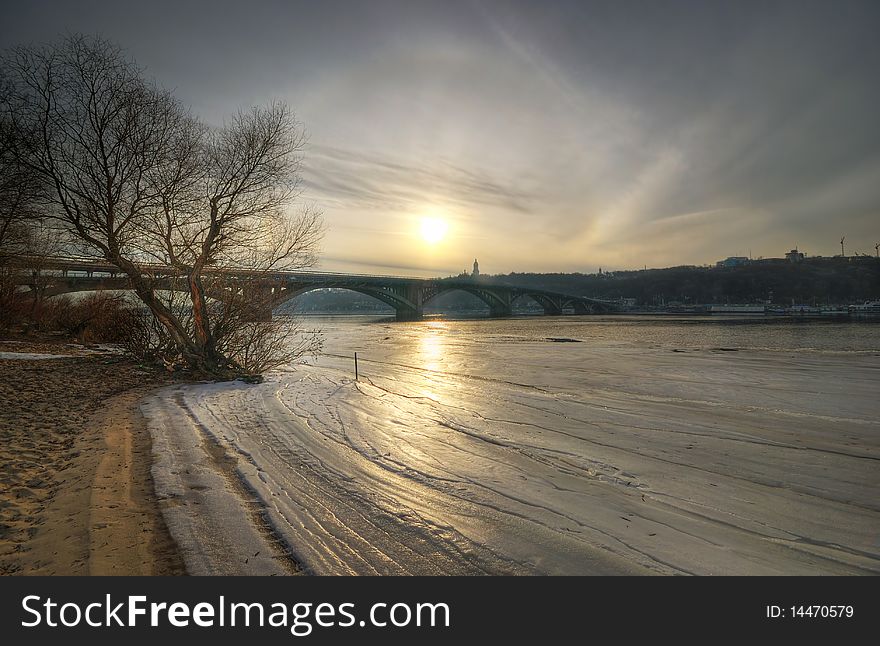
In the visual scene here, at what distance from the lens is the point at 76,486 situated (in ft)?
18.2

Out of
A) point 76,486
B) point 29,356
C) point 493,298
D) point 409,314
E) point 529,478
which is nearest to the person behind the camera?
point 76,486

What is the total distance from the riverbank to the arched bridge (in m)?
5.70

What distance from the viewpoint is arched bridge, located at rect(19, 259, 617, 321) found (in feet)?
53.8

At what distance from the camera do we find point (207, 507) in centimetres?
502

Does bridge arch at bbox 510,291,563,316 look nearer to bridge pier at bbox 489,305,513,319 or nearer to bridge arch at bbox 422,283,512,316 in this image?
bridge arch at bbox 422,283,512,316

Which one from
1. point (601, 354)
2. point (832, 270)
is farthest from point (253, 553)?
point (832, 270)

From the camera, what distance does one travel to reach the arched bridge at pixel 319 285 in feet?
53.8

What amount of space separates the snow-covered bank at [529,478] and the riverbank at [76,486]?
31 cm

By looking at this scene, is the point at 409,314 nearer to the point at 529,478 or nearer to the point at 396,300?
the point at 396,300

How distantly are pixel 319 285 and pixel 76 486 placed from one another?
65008 millimetres

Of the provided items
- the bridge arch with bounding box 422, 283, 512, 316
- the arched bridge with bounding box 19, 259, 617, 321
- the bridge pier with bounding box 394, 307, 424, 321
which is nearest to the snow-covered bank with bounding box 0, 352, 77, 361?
the arched bridge with bounding box 19, 259, 617, 321

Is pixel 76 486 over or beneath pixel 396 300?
beneath

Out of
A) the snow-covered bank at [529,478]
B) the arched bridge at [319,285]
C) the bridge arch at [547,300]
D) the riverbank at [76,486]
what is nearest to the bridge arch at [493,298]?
the arched bridge at [319,285]

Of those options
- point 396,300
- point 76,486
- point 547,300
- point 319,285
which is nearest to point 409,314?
point 396,300
